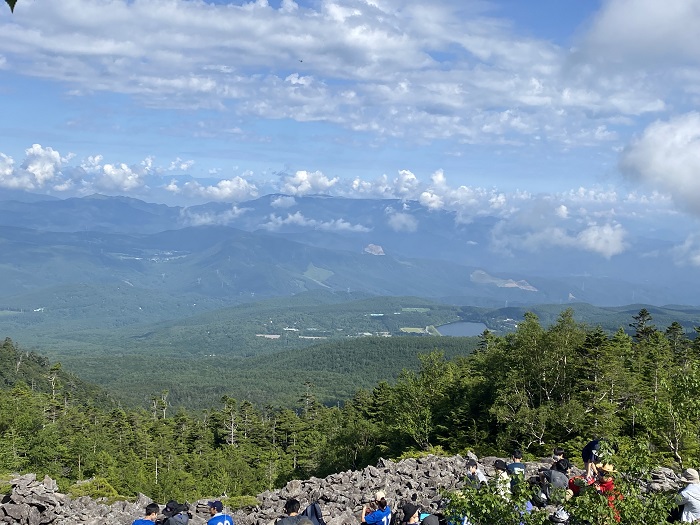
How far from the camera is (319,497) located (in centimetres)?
2531

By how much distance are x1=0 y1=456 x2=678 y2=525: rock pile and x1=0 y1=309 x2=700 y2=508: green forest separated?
651 centimetres

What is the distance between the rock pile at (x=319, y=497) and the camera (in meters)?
22.0

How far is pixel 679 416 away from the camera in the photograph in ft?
63.1

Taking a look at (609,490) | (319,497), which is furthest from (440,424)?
(609,490)

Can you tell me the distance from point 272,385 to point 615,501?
18785cm

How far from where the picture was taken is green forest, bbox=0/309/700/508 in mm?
34469

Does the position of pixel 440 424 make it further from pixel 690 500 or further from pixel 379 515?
pixel 690 500

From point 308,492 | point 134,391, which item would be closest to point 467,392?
point 308,492

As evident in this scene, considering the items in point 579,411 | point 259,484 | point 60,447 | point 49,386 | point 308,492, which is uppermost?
point 579,411

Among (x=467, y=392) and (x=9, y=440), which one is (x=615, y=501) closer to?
(x=467, y=392)

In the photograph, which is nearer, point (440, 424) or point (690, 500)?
point (690, 500)

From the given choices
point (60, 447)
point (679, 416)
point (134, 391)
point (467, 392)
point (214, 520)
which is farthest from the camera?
point (134, 391)

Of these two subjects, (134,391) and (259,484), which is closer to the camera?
(259,484)

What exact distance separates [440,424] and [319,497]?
2094 cm
